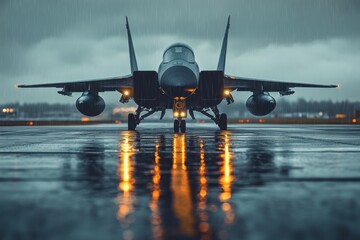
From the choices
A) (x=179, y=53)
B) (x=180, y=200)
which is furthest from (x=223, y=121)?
(x=180, y=200)

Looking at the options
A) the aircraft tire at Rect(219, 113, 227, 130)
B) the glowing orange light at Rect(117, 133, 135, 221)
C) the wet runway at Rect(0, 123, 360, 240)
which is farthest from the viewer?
the aircraft tire at Rect(219, 113, 227, 130)

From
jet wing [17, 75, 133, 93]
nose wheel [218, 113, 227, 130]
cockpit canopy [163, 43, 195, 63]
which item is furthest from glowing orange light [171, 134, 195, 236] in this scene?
nose wheel [218, 113, 227, 130]

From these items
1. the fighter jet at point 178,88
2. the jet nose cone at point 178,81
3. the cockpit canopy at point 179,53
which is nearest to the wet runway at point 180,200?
the jet nose cone at point 178,81

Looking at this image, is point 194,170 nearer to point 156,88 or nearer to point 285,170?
point 285,170

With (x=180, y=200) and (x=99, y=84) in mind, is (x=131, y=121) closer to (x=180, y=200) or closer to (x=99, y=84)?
(x=99, y=84)

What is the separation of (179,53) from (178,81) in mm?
2673

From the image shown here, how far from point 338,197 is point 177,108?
15.8 meters

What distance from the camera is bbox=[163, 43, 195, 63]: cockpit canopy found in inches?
762

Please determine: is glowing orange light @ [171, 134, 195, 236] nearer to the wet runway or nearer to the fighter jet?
the wet runway

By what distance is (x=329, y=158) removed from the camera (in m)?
8.09

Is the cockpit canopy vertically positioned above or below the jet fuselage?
above

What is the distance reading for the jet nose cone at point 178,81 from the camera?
17328 millimetres

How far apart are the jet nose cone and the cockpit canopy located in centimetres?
156

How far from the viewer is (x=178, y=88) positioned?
Answer: 17.3m
